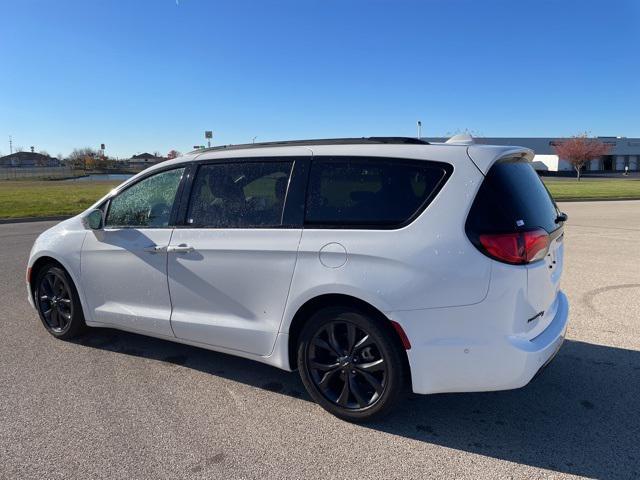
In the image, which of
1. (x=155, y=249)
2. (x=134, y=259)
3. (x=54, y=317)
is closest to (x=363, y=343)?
(x=155, y=249)

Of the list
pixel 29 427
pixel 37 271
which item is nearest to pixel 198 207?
pixel 29 427

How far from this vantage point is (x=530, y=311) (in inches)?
115

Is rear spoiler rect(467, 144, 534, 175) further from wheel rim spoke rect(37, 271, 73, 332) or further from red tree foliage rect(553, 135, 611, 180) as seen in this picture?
red tree foliage rect(553, 135, 611, 180)

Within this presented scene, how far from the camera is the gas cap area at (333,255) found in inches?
121

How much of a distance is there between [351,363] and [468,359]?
2.41ft

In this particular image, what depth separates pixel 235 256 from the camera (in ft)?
11.5

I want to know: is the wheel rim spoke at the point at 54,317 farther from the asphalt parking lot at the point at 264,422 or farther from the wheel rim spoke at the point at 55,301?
the asphalt parking lot at the point at 264,422

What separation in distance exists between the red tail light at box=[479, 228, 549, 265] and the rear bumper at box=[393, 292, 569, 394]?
1.29 feet

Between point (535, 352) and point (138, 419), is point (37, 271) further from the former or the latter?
point (535, 352)

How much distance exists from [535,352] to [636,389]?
1.39 meters

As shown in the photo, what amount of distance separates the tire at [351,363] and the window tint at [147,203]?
157cm

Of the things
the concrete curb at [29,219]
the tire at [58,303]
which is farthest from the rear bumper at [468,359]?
the concrete curb at [29,219]

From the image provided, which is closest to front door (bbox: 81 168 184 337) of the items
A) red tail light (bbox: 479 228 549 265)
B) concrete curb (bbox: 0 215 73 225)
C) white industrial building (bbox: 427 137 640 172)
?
red tail light (bbox: 479 228 549 265)

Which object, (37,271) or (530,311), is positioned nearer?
(530,311)
